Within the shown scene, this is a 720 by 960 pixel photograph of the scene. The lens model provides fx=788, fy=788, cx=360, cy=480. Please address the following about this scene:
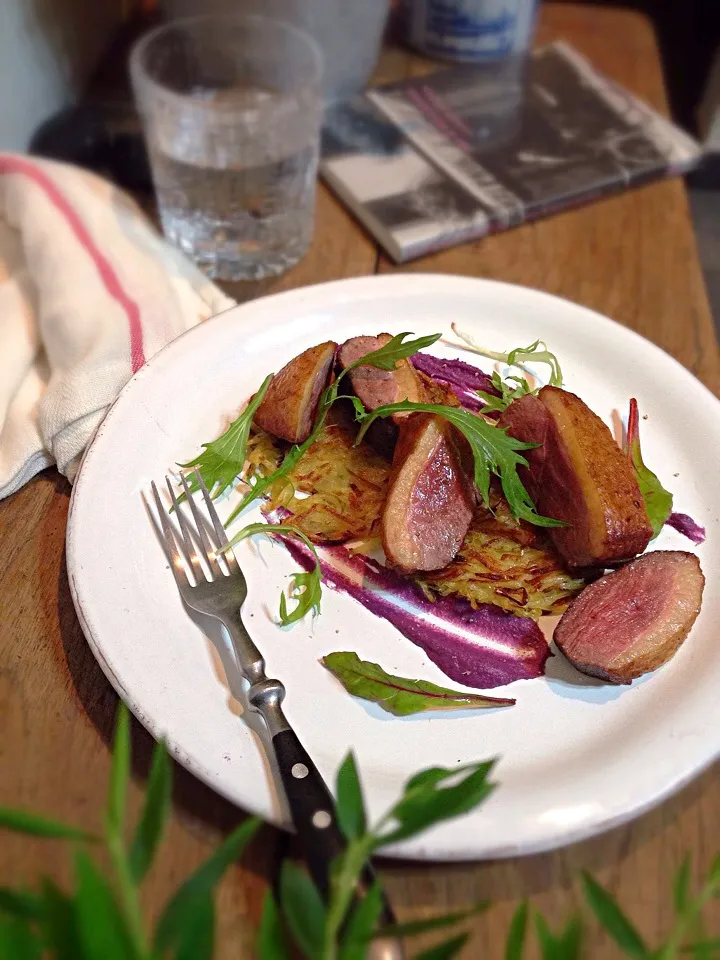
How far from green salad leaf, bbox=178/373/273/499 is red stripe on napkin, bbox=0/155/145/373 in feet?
0.83

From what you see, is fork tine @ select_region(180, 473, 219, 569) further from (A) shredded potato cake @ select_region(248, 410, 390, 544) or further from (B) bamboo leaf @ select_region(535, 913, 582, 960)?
(B) bamboo leaf @ select_region(535, 913, 582, 960)

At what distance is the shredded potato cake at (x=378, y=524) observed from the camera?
1178 mm

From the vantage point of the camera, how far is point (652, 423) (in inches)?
53.8

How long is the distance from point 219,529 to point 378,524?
0.82 feet

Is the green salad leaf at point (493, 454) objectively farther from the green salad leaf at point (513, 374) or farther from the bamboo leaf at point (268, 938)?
the bamboo leaf at point (268, 938)

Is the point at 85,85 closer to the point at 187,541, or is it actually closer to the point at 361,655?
the point at 187,541

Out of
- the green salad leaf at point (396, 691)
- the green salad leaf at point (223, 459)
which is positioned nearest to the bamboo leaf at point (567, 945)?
the green salad leaf at point (396, 691)

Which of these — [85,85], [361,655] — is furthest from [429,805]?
[85,85]

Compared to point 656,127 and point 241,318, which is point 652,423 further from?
point 656,127

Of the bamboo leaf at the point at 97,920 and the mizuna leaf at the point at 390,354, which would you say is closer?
the bamboo leaf at the point at 97,920

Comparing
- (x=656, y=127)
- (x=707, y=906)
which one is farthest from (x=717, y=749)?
(x=656, y=127)

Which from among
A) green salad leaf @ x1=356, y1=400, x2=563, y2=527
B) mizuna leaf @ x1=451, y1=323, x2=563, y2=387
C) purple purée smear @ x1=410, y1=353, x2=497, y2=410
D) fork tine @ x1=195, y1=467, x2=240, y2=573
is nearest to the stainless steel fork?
fork tine @ x1=195, y1=467, x2=240, y2=573

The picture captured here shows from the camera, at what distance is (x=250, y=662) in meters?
0.98

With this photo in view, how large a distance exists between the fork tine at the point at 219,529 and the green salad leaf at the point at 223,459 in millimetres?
12
